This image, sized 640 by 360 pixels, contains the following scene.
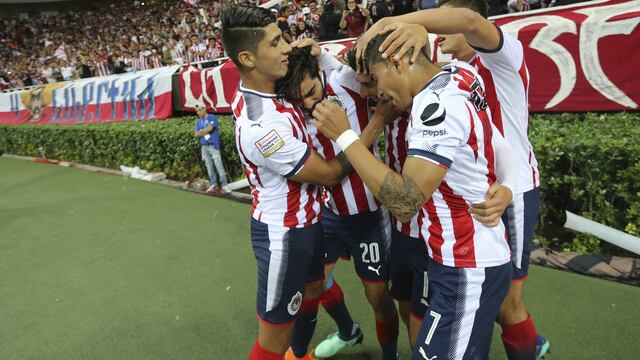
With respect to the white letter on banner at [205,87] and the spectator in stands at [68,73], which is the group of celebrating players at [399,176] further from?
the spectator in stands at [68,73]

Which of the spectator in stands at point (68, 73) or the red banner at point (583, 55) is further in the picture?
the spectator in stands at point (68, 73)

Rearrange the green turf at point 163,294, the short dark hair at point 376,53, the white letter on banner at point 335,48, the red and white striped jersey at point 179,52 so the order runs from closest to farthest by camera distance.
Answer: the short dark hair at point 376,53 → the green turf at point 163,294 → the white letter on banner at point 335,48 → the red and white striped jersey at point 179,52

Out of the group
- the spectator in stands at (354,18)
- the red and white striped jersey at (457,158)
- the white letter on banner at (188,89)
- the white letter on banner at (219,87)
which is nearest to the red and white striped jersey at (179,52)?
the white letter on banner at (188,89)

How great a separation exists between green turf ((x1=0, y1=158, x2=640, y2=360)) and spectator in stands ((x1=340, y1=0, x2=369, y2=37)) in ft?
15.5

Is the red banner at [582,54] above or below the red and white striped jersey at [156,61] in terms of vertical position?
below

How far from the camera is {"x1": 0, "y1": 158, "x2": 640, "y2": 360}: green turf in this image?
314cm

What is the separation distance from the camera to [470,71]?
171 centimetres

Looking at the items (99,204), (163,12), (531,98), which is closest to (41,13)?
(163,12)

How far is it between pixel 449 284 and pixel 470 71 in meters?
0.86

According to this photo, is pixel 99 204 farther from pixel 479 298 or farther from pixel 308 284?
pixel 479 298

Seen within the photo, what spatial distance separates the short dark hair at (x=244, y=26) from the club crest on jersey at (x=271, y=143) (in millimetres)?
435

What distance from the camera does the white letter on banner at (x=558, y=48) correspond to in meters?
4.98

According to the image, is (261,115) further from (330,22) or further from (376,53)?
(330,22)

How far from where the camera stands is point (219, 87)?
919cm
